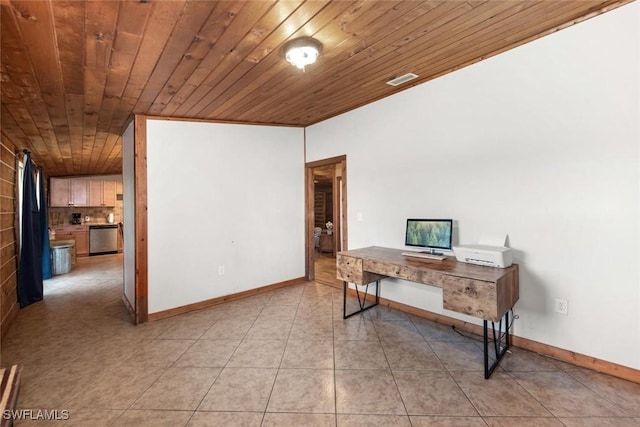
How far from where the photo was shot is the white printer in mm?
2215

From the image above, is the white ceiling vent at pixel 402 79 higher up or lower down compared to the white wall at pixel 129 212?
higher up

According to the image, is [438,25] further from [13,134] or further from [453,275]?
[13,134]

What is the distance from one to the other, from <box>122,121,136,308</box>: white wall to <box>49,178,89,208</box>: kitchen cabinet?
5.36m

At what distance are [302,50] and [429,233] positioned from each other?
2003mm

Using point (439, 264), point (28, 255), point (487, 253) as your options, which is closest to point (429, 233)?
point (439, 264)

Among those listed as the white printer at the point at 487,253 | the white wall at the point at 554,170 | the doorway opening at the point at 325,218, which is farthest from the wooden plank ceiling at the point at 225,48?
the white printer at the point at 487,253

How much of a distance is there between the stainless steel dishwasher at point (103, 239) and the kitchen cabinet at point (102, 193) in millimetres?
725

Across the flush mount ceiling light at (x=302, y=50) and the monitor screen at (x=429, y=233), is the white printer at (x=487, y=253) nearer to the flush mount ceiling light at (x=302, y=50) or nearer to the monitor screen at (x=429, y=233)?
the monitor screen at (x=429, y=233)

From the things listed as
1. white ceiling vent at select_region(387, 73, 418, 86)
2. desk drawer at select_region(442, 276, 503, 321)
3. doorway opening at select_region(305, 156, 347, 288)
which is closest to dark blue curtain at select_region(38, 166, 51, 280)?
doorway opening at select_region(305, 156, 347, 288)

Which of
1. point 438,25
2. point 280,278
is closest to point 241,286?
point 280,278

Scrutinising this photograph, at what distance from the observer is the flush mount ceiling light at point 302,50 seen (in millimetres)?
1962

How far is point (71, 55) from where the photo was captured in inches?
76.1

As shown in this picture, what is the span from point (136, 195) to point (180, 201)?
0.45 m

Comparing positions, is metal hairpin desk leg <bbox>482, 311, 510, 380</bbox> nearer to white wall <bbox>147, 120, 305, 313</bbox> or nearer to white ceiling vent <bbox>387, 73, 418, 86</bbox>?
white ceiling vent <bbox>387, 73, 418, 86</bbox>
